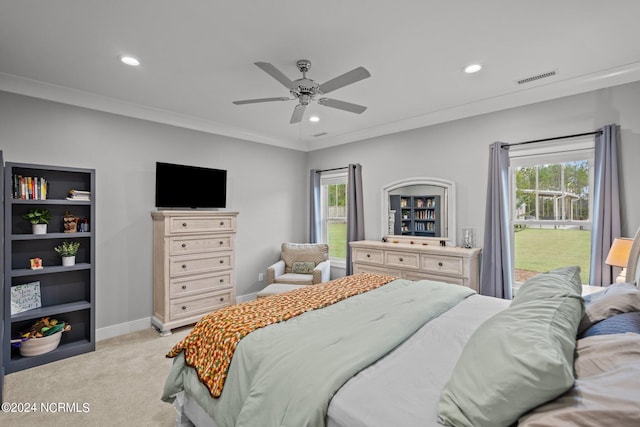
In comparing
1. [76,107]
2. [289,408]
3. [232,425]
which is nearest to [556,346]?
[289,408]

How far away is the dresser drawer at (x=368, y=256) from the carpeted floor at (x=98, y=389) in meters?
2.57

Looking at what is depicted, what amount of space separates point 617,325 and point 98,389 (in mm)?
3432

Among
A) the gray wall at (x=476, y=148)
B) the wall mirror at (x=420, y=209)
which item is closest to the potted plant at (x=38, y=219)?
the gray wall at (x=476, y=148)

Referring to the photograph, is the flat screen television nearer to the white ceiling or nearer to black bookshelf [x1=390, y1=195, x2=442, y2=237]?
the white ceiling

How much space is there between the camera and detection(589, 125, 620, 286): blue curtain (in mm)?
2766

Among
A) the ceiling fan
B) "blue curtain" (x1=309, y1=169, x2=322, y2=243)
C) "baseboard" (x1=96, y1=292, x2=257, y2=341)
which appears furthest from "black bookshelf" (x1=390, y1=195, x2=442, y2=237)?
"baseboard" (x1=96, y1=292, x2=257, y2=341)

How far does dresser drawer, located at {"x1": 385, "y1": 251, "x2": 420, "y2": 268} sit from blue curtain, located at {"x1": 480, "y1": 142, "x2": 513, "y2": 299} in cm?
78

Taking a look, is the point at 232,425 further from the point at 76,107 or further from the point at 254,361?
the point at 76,107

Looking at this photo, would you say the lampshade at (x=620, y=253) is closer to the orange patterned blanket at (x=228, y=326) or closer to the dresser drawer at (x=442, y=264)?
the dresser drawer at (x=442, y=264)

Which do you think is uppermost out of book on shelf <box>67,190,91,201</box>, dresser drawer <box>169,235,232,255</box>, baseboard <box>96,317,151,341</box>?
book on shelf <box>67,190,91,201</box>

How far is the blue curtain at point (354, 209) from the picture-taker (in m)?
4.88

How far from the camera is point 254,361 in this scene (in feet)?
4.96

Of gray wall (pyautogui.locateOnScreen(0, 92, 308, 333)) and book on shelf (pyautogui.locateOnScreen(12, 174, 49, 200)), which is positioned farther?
gray wall (pyautogui.locateOnScreen(0, 92, 308, 333))

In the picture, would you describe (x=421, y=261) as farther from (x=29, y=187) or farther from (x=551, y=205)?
(x=29, y=187)
